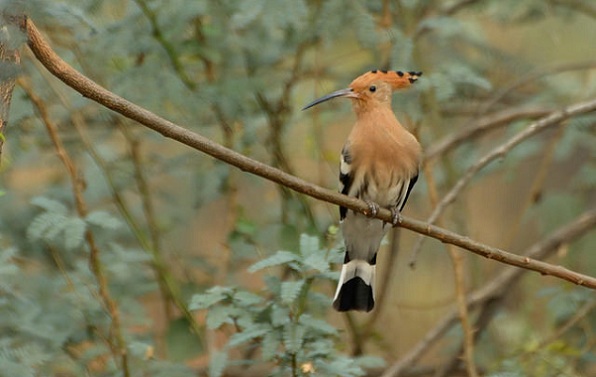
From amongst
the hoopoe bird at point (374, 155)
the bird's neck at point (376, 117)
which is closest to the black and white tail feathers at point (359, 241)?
the hoopoe bird at point (374, 155)

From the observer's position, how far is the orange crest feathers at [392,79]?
4.18 m

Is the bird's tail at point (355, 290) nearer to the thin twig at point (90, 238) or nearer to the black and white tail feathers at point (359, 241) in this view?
the black and white tail feathers at point (359, 241)

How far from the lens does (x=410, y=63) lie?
4793 millimetres

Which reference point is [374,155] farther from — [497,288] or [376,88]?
[497,288]

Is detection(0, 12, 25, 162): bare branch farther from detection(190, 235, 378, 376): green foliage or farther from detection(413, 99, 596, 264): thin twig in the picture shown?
detection(413, 99, 596, 264): thin twig

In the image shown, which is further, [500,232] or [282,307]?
[500,232]

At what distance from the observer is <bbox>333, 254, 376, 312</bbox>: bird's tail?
428 cm

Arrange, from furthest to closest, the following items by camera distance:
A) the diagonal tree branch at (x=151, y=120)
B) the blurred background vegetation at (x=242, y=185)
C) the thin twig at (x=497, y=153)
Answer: the blurred background vegetation at (x=242, y=185)
the thin twig at (x=497, y=153)
the diagonal tree branch at (x=151, y=120)

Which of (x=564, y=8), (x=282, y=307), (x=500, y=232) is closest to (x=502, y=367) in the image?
(x=282, y=307)

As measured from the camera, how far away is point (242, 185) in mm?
5789

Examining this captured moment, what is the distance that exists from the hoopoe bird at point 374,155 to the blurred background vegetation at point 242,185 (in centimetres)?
21

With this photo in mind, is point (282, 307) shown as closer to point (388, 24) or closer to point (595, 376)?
point (388, 24)

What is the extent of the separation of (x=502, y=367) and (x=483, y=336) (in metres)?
0.96

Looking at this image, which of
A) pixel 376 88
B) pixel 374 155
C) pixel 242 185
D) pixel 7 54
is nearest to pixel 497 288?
pixel 374 155
